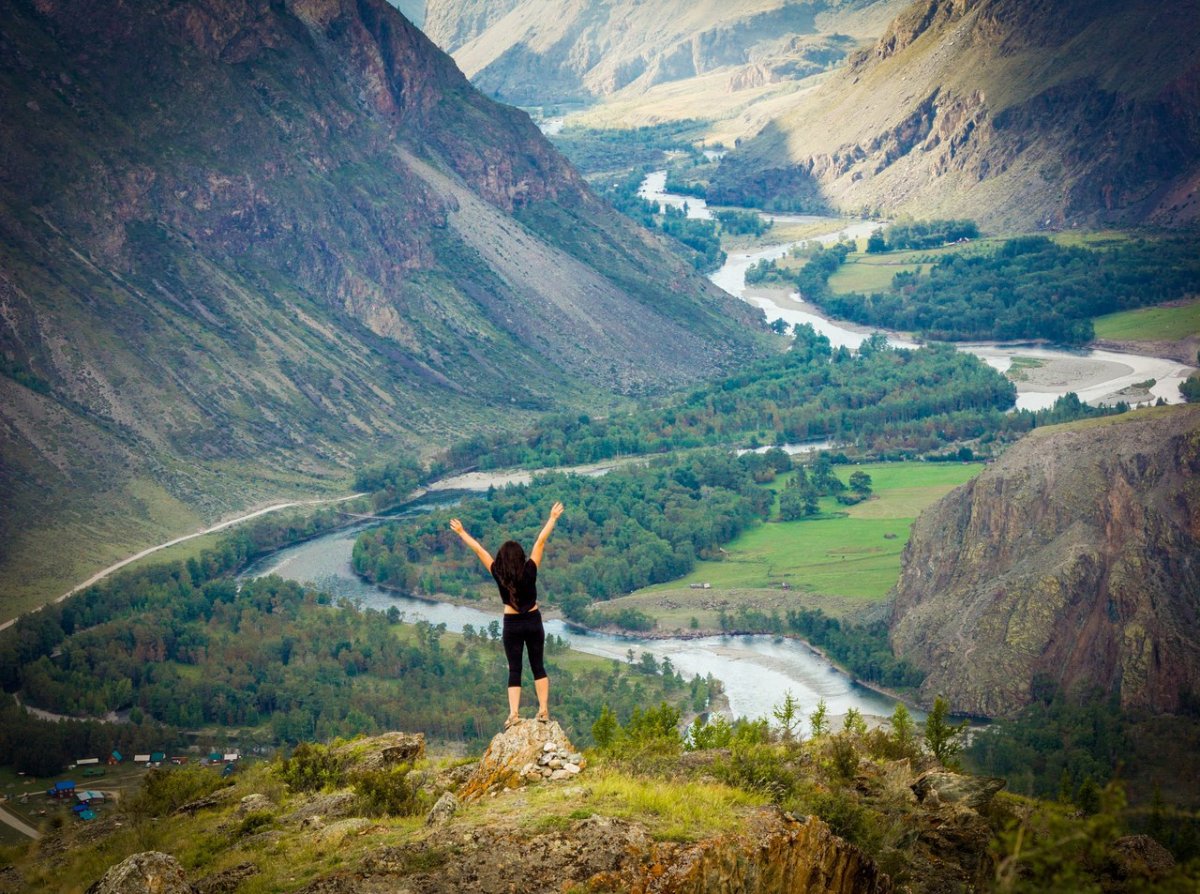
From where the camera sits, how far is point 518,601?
2981 cm

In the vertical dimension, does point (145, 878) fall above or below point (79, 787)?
above

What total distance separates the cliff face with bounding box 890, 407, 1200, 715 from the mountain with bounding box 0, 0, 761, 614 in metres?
62.9

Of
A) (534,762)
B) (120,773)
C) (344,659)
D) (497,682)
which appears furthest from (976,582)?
(534,762)

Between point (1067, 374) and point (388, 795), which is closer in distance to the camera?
point (388, 795)

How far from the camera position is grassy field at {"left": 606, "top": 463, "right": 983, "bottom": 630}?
110 metres

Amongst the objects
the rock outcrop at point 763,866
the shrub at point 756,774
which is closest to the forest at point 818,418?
the shrub at point 756,774

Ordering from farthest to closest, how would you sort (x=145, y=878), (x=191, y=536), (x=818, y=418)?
1. (x=818, y=418)
2. (x=191, y=536)
3. (x=145, y=878)

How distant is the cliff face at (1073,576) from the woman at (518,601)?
5732cm

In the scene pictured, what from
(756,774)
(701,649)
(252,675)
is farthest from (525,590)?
(701,649)

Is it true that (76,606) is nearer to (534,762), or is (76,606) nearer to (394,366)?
(394,366)

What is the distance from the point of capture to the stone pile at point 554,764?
30.1m

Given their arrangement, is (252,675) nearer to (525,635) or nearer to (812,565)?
(812,565)

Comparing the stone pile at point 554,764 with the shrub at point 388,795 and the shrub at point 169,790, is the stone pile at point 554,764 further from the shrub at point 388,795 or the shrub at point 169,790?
the shrub at point 169,790

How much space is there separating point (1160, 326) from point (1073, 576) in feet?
374
